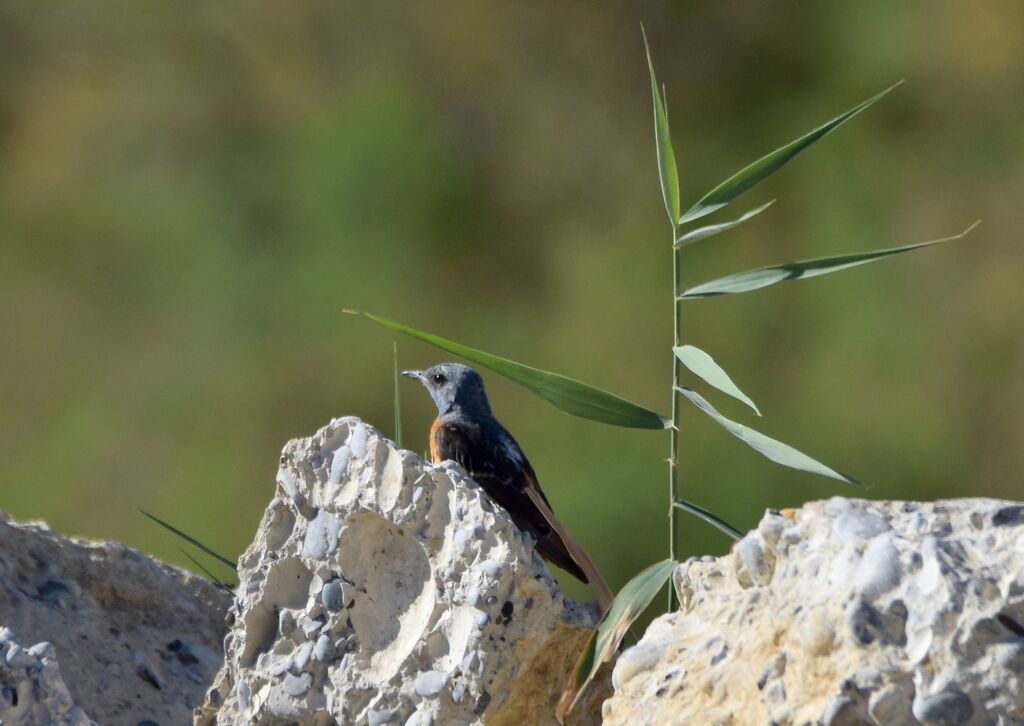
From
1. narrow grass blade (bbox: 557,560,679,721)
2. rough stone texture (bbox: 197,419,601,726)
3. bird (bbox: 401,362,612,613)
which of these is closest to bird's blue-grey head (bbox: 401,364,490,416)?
bird (bbox: 401,362,612,613)

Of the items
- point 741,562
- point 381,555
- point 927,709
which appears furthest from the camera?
point 381,555

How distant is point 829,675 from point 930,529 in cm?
12

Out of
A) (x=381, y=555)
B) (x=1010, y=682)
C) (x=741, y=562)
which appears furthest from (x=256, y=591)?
(x=1010, y=682)

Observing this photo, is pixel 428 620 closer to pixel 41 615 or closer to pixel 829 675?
pixel 829 675

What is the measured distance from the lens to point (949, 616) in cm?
79

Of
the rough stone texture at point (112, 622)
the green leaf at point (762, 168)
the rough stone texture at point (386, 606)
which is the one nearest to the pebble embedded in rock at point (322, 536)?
the rough stone texture at point (386, 606)

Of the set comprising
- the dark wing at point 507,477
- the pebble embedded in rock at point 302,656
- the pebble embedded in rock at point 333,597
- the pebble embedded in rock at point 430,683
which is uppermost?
the dark wing at point 507,477

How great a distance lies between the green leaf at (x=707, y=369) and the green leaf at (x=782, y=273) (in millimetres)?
61

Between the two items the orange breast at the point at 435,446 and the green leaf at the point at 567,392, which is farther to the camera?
the orange breast at the point at 435,446

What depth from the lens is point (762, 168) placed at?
4.01 ft

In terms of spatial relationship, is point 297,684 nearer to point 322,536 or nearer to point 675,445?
point 322,536

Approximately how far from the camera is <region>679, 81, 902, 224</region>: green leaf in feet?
3.85

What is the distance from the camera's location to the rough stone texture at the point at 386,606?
43.7 inches

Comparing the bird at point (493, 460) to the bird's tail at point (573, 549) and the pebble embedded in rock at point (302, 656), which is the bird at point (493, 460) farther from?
the pebble embedded in rock at point (302, 656)
